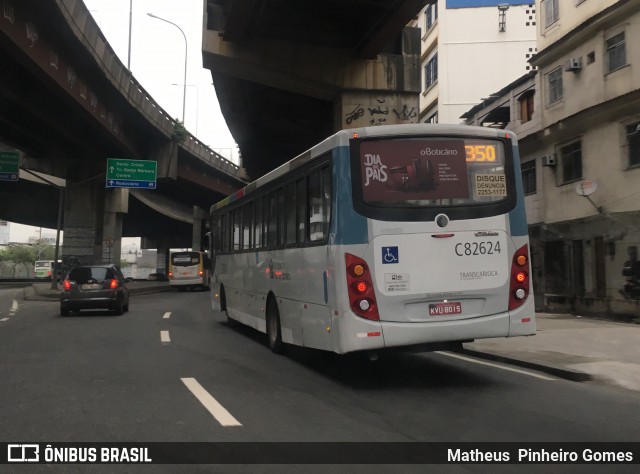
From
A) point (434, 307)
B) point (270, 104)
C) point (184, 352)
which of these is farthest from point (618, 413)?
point (270, 104)

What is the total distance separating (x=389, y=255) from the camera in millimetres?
7531

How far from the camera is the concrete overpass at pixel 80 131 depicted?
59.5 ft

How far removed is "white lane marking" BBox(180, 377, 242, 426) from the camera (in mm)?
5910

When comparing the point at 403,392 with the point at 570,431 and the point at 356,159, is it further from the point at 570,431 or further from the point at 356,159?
the point at 356,159

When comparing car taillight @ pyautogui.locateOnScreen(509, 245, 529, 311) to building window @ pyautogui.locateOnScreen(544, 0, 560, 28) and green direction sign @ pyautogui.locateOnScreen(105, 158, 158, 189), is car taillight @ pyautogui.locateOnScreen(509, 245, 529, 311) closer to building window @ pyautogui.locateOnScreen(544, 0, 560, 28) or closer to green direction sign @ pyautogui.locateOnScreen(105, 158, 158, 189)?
building window @ pyautogui.locateOnScreen(544, 0, 560, 28)

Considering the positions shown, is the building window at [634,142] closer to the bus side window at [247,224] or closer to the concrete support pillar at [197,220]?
the bus side window at [247,224]

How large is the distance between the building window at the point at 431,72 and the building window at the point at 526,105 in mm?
11697

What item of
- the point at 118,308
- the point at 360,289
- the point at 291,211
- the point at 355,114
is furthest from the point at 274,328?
the point at 355,114

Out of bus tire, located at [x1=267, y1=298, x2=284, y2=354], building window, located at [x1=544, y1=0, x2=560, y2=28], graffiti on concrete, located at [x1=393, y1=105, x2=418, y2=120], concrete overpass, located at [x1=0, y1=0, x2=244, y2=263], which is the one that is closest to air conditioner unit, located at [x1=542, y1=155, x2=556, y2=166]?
building window, located at [x1=544, y1=0, x2=560, y2=28]

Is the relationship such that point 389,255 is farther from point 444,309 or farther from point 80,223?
point 80,223

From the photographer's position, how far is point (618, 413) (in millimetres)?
6402

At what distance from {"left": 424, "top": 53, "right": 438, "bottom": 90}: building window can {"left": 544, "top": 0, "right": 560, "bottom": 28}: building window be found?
13.3 meters

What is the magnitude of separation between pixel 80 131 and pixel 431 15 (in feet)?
73.7

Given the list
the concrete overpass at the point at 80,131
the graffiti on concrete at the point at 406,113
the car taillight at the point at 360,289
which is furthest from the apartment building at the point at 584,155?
the concrete overpass at the point at 80,131
